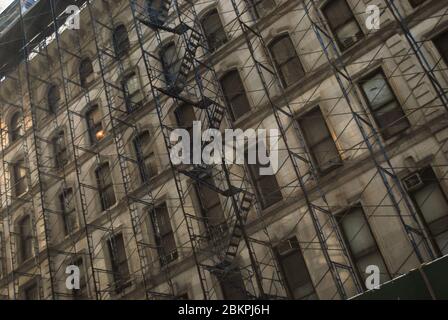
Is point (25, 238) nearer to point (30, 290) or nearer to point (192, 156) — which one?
point (30, 290)

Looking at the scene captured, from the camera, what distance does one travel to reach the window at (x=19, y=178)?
95.3 ft

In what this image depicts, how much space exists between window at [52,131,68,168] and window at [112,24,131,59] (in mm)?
5056

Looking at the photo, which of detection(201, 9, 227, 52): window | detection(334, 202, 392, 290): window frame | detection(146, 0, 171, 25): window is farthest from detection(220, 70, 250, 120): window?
detection(334, 202, 392, 290): window frame

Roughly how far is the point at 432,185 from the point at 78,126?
16729 mm

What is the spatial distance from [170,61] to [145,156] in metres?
4.23

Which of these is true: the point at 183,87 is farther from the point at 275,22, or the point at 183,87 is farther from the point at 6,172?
the point at 6,172

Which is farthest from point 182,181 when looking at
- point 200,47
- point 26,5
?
point 26,5

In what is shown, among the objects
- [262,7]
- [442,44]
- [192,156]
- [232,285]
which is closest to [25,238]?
[192,156]

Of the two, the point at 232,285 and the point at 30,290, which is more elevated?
the point at 30,290

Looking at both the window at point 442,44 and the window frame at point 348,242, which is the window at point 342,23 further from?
the window frame at point 348,242

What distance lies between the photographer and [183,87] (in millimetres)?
20906

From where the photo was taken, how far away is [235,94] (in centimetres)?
2184

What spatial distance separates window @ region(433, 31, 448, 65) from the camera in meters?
17.4

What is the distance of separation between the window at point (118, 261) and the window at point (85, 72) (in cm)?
840
